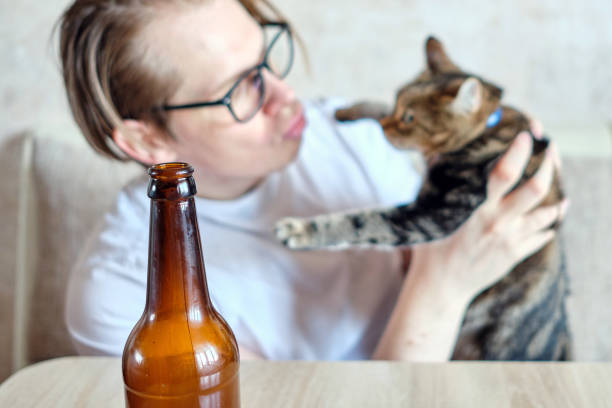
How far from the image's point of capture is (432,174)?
1.08m

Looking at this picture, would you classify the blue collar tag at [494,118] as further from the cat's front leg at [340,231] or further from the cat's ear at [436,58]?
the cat's front leg at [340,231]

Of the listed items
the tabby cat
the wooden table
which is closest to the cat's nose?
the tabby cat

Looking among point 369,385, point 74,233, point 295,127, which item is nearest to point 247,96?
point 295,127

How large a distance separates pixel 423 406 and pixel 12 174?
1652 mm

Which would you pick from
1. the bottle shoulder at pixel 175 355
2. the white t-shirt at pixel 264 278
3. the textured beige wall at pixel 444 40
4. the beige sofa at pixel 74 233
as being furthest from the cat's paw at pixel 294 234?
the textured beige wall at pixel 444 40

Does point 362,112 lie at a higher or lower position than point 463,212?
Result: higher

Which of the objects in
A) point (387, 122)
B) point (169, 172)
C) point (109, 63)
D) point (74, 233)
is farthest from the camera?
point (74, 233)

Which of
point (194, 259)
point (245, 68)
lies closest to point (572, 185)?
point (245, 68)

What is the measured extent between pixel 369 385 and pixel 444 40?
1.28 m

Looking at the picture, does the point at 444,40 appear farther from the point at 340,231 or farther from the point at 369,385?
the point at 369,385

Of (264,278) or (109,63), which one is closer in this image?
(109,63)

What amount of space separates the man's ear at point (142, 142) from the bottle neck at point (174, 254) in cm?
56

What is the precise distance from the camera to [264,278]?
1104 millimetres

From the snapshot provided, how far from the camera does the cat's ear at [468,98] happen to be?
94cm
